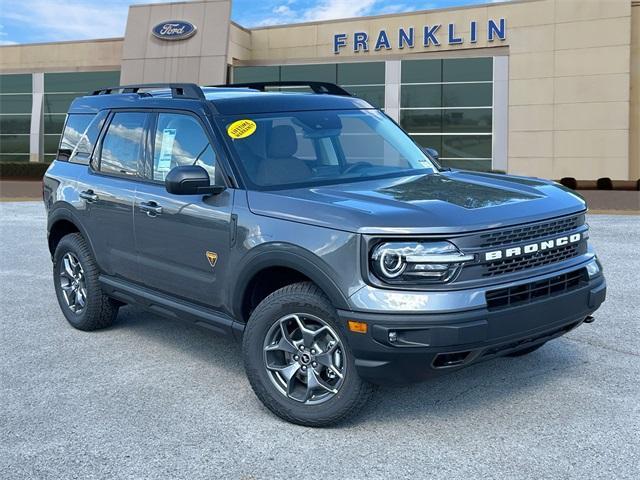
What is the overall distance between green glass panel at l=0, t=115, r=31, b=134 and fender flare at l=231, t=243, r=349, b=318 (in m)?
43.1

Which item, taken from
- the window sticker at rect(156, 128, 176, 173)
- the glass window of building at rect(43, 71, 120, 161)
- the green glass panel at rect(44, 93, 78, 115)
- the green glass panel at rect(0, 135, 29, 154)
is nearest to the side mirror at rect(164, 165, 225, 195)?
the window sticker at rect(156, 128, 176, 173)

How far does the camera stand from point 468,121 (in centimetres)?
3625

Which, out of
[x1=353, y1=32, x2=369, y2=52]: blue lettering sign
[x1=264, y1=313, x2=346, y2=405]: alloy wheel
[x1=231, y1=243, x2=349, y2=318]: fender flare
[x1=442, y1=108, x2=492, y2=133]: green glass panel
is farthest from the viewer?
[x1=353, y1=32, x2=369, y2=52]: blue lettering sign

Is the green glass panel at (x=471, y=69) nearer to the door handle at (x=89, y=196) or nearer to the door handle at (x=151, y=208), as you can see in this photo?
the door handle at (x=89, y=196)

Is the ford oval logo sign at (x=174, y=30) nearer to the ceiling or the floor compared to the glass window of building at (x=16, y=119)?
nearer to the ceiling

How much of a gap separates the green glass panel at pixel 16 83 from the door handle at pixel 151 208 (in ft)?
140

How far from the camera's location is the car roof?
507 cm

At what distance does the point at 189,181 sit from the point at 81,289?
2.37m

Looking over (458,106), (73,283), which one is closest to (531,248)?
(73,283)

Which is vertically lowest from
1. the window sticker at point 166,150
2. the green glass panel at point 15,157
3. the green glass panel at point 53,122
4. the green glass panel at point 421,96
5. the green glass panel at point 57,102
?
the window sticker at point 166,150

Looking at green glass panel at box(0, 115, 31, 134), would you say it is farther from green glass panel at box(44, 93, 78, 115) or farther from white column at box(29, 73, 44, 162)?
green glass panel at box(44, 93, 78, 115)

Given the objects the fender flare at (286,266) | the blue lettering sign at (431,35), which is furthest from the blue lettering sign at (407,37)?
the fender flare at (286,266)

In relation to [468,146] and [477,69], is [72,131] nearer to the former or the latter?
[468,146]

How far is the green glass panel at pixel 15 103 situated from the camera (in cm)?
4422
